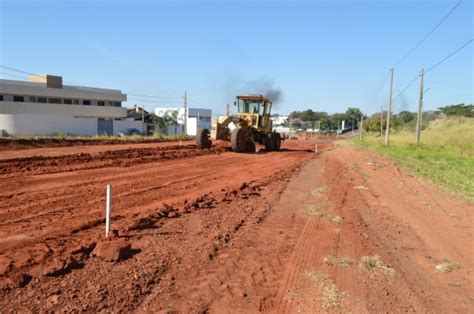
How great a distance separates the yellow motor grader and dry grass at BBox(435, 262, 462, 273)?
16927 mm

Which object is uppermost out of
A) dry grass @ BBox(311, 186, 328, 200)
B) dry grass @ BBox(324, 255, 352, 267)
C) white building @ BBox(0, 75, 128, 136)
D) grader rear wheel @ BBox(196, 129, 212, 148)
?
white building @ BBox(0, 75, 128, 136)

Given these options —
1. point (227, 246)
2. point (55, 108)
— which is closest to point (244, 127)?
point (227, 246)

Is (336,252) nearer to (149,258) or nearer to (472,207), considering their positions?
(149,258)

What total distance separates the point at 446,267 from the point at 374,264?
1031 mm

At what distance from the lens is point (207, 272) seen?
5.36 metres

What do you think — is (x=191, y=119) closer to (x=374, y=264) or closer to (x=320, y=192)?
(x=320, y=192)

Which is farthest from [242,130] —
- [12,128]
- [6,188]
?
[12,128]

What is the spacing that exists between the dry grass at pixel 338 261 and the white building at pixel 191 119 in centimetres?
7080

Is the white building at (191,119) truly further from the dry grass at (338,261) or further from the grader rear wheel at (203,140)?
the dry grass at (338,261)

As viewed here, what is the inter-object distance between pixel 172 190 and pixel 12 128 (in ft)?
134

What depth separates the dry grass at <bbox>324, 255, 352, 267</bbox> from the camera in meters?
5.96

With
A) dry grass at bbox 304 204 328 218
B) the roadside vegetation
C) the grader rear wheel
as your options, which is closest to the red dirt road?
dry grass at bbox 304 204 328 218

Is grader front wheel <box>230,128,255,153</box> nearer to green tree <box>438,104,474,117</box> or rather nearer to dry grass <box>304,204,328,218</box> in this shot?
dry grass <box>304,204,328,218</box>

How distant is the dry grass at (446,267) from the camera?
6.03 m
